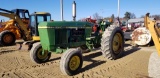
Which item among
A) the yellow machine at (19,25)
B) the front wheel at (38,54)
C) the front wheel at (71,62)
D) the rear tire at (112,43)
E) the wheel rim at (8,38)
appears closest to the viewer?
the front wheel at (71,62)

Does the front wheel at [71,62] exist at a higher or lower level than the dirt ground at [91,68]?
higher

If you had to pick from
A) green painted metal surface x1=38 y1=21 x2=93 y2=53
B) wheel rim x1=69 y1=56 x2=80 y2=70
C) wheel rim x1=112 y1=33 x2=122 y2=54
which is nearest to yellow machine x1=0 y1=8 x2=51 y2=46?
green painted metal surface x1=38 y1=21 x2=93 y2=53

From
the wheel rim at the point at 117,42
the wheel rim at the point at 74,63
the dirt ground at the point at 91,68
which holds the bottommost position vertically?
the dirt ground at the point at 91,68

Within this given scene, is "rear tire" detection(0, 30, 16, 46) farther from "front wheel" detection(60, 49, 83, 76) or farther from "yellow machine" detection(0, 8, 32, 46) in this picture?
"front wheel" detection(60, 49, 83, 76)

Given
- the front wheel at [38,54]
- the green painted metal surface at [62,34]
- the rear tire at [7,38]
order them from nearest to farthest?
the green painted metal surface at [62,34]
the front wheel at [38,54]
the rear tire at [7,38]

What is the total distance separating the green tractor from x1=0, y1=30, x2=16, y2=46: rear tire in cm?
642

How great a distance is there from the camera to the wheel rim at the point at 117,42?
8.53m

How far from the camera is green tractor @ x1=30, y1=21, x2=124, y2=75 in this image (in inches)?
251

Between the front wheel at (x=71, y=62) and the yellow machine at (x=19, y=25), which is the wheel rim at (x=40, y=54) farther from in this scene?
the yellow machine at (x=19, y=25)

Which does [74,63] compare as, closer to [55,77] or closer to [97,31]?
[55,77]

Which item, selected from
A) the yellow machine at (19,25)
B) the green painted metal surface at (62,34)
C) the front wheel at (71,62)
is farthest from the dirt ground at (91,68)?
the yellow machine at (19,25)

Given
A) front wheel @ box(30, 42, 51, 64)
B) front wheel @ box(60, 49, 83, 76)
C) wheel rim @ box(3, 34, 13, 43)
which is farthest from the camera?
wheel rim @ box(3, 34, 13, 43)

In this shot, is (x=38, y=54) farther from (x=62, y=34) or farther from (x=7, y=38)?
(x=7, y=38)

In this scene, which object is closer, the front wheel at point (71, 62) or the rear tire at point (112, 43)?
the front wheel at point (71, 62)
